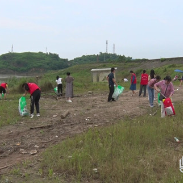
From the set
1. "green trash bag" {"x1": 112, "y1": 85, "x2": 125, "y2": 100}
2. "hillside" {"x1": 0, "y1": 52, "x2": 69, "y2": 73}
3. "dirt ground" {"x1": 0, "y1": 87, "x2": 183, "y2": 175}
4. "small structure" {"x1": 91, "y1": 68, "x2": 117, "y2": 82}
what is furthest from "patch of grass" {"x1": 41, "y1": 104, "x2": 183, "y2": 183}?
"hillside" {"x1": 0, "y1": 52, "x2": 69, "y2": 73}

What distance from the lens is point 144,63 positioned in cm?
3981

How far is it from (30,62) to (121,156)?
3071 inches

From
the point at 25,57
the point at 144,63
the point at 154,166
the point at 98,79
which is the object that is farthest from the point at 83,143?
the point at 25,57

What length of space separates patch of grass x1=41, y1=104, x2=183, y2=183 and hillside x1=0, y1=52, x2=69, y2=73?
7015 cm

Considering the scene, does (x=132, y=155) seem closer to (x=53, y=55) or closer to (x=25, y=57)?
(x=25, y=57)

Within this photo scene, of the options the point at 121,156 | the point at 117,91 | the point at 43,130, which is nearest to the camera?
the point at 121,156

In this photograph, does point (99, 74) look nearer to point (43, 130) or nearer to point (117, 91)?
point (117, 91)

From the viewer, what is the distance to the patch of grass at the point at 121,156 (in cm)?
377

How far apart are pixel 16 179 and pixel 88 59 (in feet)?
287

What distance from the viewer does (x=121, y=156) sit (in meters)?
4.31

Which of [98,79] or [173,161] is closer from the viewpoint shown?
[173,161]

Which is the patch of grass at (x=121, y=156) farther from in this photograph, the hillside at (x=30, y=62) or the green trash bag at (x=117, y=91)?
the hillside at (x=30, y=62)

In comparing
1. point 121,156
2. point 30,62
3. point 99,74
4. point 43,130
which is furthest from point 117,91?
point 30,62

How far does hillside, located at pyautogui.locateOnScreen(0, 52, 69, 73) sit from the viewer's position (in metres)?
74.5
